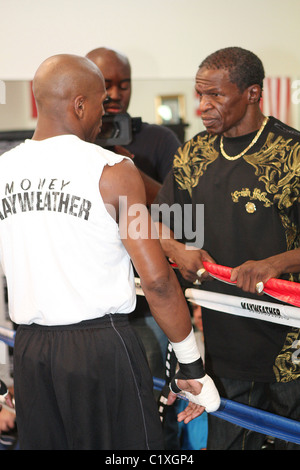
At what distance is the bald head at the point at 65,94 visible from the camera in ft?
5.13

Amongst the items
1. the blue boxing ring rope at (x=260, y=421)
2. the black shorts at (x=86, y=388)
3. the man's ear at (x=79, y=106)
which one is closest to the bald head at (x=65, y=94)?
the man's ear at (x=79, y=106)

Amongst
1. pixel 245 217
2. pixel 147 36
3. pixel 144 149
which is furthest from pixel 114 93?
pixel 147 36

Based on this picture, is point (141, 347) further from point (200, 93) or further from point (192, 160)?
point (200, 93)

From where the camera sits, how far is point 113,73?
8.58 ft

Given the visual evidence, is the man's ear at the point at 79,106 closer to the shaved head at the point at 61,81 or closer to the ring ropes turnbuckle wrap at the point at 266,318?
the shaved head at the point at 61,81

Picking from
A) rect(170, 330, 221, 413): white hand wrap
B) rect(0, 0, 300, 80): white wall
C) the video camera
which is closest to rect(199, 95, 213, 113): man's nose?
the video camera

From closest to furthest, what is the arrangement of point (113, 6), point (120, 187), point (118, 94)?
1. point (120, 187)
2. point (118, 94)
3. point (113, 6)

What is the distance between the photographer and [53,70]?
1569mm

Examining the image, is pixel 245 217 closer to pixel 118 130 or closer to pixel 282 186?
pixel 282 186

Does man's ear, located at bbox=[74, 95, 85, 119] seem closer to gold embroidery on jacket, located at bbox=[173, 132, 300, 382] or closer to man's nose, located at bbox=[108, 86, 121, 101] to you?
gold embroidery on jacket, located at bbox=[173, 132, 300, 382]

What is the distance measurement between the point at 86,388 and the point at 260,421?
63 centimetres

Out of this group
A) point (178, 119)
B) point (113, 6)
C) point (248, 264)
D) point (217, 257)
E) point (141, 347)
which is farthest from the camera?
point (178, 119)

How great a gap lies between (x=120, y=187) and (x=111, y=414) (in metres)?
0.62

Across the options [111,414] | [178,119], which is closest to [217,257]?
[111,414]
